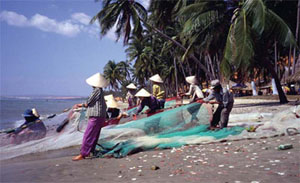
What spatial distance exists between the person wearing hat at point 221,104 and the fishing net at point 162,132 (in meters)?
0.22

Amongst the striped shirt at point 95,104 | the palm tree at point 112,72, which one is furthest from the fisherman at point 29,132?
the palm tree at point 112,72

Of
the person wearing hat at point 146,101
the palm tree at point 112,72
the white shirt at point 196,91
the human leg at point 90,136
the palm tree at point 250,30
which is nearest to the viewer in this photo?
the human leg at point 90,136

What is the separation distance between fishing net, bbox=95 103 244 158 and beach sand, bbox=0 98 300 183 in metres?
0.27

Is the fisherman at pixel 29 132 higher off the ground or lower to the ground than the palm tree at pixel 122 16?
lower

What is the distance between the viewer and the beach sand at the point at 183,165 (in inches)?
151

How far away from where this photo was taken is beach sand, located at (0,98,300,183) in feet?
12.6

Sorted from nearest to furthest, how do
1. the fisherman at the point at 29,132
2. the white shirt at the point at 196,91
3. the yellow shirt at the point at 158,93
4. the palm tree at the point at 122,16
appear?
the fisherman at the point at 29,132, the white shirt at the point at 196,91, the yellow shirt at the point at 158,93, the palm tree at the point at 122,16

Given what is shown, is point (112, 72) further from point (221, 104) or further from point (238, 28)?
point (221, 104)

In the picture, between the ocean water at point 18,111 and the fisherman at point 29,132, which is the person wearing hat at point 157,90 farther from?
the ocean water at point 18,111

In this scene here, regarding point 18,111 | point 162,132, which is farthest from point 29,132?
point 18,111

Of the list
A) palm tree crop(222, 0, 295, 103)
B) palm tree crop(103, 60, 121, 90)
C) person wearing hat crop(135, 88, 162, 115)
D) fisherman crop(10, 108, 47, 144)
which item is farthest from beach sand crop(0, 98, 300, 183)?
palm tree crop(103, 60, 121, 90)

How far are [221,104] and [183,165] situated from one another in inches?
124

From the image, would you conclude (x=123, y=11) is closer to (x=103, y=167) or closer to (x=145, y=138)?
(x=145, y=138)

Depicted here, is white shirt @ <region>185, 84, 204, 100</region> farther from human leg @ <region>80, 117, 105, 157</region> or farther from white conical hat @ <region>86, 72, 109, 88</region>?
human leg @ <region>80, 117, 105, 157</region>
